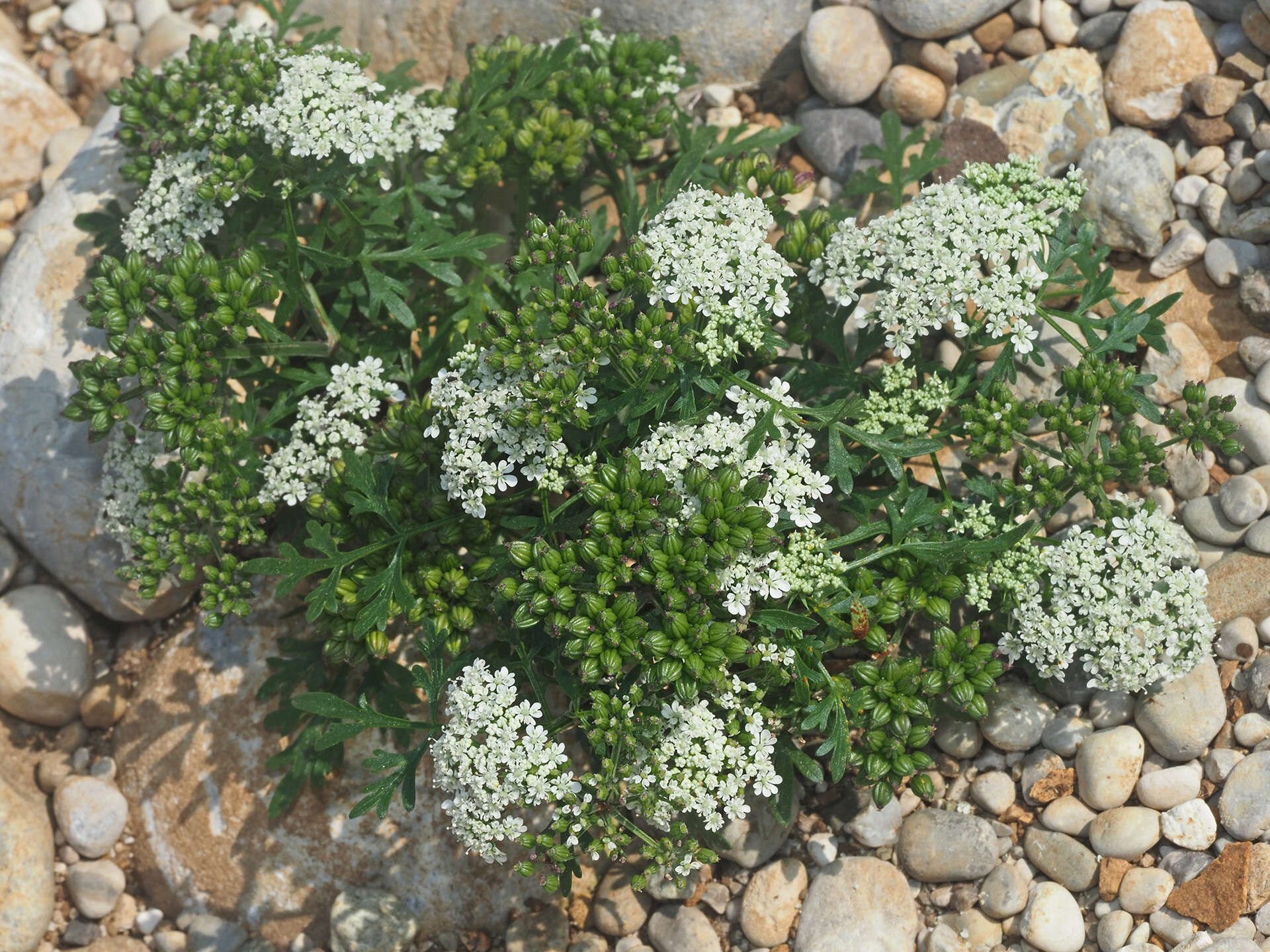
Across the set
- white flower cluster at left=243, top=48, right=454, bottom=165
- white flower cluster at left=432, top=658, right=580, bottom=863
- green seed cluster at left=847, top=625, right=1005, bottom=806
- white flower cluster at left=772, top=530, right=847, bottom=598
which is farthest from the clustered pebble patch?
white flower cluster at left=243, top=48, right=454, bottom=165

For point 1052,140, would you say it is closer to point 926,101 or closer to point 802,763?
point 926,101

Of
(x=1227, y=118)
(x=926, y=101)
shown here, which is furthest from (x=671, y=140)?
(x=1227, y=118)

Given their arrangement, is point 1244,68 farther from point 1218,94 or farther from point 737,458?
point 737,458

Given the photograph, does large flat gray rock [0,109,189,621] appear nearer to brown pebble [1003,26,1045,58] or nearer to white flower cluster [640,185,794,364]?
white flower cluster [640,185,794,364]

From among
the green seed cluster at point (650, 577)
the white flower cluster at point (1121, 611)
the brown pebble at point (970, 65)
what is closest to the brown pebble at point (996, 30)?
the brown pebble at point (970, 65)

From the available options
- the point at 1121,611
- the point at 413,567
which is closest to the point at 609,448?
the point at 413,567
